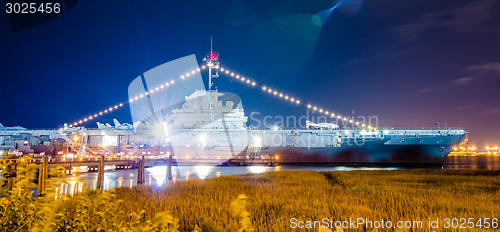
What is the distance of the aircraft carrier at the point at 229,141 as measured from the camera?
44750 millimetres

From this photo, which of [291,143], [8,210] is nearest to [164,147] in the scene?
[291,143]

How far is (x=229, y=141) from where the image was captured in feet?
167

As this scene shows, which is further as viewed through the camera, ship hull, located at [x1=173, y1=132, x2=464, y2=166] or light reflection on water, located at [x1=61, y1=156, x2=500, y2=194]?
ship hull, located at [x1=173, y1=132, x2=464, y2=166]

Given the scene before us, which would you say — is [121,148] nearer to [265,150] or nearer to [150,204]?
[265,150]

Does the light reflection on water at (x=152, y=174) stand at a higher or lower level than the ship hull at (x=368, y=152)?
lower

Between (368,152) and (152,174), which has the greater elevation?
(368,152)

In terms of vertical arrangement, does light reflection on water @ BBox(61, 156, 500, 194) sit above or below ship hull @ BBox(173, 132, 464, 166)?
below

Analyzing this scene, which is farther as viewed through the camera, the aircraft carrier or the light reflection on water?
the aircraft carrier

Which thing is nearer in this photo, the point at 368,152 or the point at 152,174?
the point at 152,174

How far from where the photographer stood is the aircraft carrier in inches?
1762

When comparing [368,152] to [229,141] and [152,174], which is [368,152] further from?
[152,174]

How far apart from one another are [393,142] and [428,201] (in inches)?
1603

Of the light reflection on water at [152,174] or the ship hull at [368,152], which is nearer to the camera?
the light reflection on water at [152,174]

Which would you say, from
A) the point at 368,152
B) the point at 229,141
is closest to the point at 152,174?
the point at 229,141
